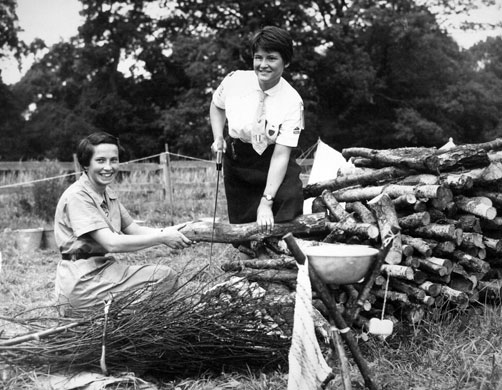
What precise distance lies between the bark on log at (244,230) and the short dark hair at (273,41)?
1189 millimetres

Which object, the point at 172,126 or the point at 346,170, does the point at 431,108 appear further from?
the point at 346,170

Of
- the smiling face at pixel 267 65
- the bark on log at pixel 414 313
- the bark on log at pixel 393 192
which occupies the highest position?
the smiling face at pixel 267 65

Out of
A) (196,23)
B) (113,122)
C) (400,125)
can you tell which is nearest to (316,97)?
(400,125)

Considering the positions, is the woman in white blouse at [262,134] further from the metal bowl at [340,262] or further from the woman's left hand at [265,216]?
the metal bowl at [340,262]

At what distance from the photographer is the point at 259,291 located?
11.9 feet

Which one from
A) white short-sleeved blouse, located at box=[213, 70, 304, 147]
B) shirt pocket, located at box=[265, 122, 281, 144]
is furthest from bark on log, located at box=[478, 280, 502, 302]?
shirt pocket, located at box=[265, 122, 281, 144]

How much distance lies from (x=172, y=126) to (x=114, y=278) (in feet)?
67.5

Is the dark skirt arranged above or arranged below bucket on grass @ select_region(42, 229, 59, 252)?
above

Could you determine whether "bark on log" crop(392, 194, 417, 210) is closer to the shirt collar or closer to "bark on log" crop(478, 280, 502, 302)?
"bark on log" crop(478, 280, 502, 302)

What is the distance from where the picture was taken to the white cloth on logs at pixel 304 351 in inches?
104

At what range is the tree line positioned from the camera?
79.5 ft

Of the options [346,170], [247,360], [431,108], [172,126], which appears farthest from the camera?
[431,108]

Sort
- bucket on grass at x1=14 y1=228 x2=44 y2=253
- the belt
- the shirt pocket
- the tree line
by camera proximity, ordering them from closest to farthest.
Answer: the belt
the shirt pocket
bucket on grass at x1=14 y1=228 x2=44 y2=253
the tree line

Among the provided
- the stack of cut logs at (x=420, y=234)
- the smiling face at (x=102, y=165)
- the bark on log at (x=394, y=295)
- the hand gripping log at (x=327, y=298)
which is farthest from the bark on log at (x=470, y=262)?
the smiling face at (x=102, y=165)
